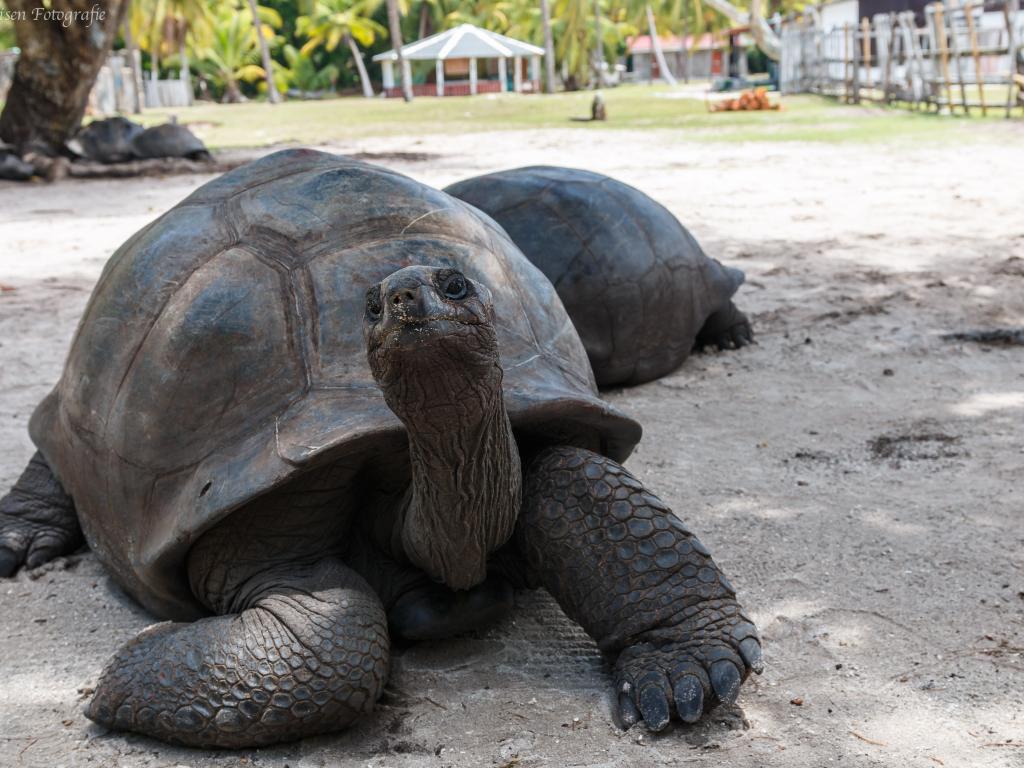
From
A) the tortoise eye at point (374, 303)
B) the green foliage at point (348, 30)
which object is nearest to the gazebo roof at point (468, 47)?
the green foliage at point (348, 30)

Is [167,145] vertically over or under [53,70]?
under

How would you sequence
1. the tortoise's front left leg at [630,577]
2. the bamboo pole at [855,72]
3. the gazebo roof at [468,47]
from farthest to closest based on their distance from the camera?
the gazebo roof at [468,47] → the bamboo pole at [855,72] → the tortoise's front left leg at [630,577]

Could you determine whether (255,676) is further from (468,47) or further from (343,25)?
(343,25)

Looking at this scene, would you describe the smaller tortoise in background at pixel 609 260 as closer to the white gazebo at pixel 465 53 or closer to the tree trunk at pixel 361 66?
the white gazebo at pixel 465 53

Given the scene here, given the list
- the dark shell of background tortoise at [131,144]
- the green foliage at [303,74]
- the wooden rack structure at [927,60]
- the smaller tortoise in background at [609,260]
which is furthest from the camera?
the green foliage at [303,74]

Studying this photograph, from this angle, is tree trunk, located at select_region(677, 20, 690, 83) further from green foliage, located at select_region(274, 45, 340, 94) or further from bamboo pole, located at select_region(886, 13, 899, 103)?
bamboo pole, located at select_region(886, 13, 899, 103)

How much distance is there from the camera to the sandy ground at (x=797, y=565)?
73.7 inches

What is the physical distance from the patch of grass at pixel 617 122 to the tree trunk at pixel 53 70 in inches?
136

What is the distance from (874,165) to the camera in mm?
10000

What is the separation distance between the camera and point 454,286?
162cm

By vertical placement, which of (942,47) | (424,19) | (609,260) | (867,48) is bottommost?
(609,260)

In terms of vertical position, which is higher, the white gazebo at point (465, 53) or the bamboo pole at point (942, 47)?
the white gazebo at point (465, 53)

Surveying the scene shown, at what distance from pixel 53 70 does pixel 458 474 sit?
444 inches

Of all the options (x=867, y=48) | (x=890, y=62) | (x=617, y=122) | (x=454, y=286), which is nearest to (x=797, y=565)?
(x=454, y=286)
